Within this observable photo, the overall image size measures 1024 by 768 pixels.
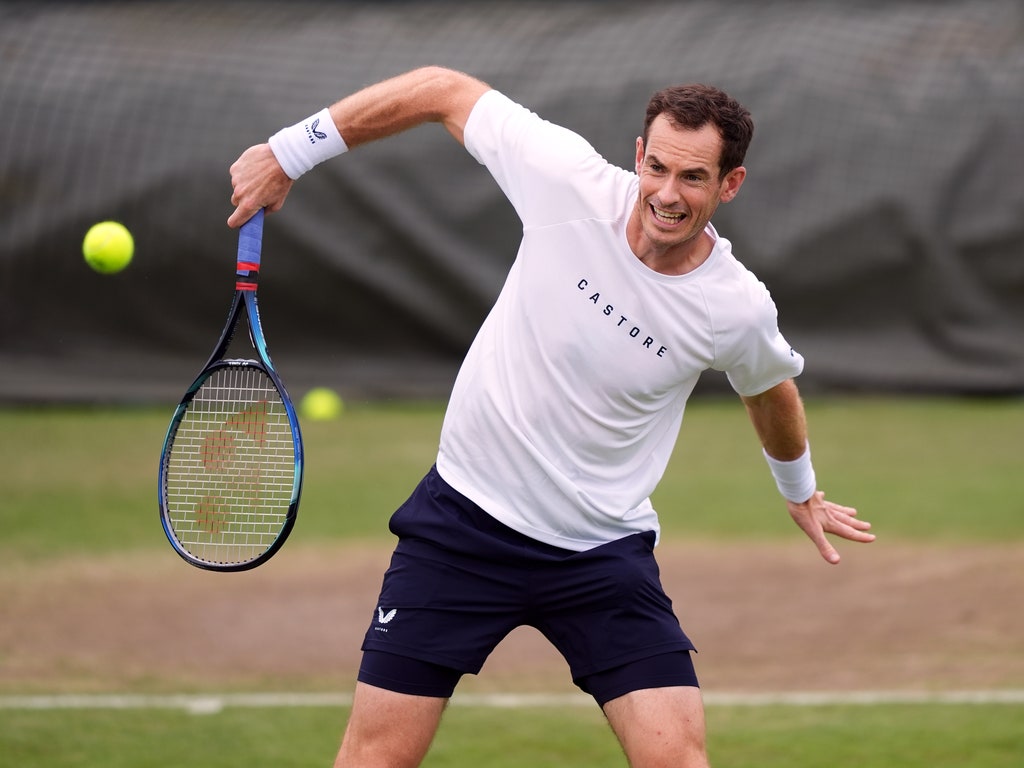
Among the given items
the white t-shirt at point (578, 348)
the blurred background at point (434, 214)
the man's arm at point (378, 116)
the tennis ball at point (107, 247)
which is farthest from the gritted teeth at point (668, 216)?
the blurred background at point (434, 214)

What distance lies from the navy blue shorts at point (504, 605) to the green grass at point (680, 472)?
15.9 feet

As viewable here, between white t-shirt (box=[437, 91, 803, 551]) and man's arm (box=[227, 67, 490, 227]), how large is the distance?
0.11 meters

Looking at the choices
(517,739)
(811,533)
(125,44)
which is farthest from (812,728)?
(125,44)

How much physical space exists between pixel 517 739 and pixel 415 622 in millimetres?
1953

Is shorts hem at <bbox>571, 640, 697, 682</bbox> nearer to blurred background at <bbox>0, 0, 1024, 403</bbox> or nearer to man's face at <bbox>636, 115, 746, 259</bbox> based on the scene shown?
man's face at <bbox>636, 115, 746, 259</bbox>

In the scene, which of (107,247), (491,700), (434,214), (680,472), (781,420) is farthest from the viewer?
(434,214)

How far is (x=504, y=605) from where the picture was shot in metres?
3.63

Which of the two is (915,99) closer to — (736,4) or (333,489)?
(736,4)

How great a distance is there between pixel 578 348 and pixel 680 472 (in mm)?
6493

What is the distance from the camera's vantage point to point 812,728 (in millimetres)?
5480

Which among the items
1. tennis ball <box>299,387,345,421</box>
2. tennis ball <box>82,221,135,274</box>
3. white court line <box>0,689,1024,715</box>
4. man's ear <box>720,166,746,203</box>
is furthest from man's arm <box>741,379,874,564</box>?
tennis ball <box>299,387,345,421</box>

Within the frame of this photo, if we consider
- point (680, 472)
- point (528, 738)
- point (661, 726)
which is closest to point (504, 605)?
point (661, 726)

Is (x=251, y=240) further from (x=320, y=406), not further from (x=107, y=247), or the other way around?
(x=320, y=406)

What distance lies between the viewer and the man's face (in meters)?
3.46
